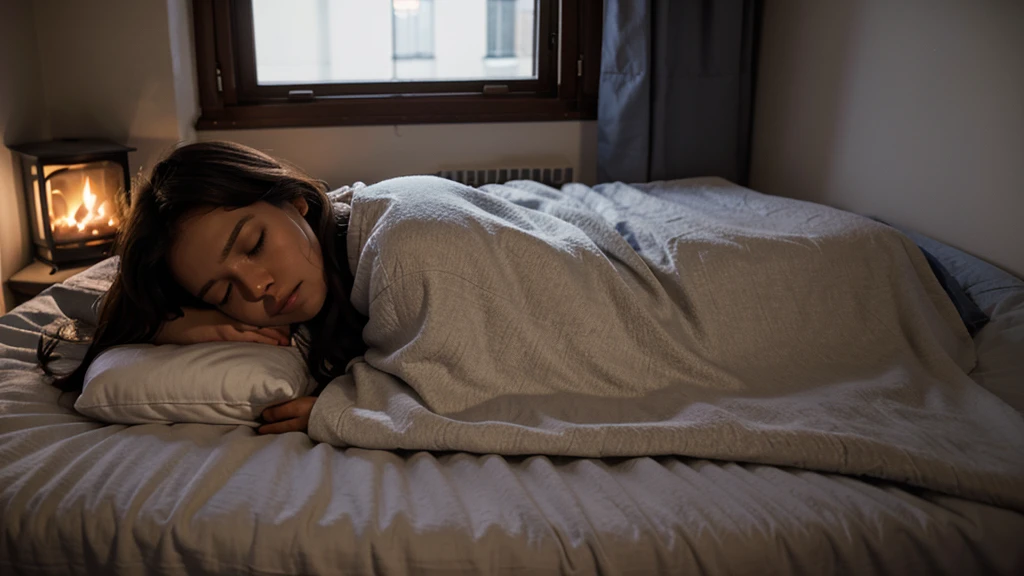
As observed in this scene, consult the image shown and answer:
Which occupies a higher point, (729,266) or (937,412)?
(729,266)

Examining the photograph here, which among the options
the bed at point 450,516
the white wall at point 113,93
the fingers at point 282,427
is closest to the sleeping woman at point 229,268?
the fingers at point 282,427

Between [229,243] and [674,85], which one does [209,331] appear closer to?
[229,243]

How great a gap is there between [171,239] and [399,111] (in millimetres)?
1460

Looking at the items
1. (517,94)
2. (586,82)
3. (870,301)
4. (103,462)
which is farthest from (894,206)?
(103,462)

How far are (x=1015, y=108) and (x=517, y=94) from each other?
1556mm

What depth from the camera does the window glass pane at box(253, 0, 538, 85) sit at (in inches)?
107

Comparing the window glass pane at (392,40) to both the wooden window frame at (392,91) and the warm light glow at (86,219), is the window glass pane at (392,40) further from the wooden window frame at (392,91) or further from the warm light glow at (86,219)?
the warm light glow at (86,219)

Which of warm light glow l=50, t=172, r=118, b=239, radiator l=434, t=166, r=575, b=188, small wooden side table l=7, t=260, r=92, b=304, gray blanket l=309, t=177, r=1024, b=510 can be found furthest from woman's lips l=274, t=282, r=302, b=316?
radiator l=434, t=166, r=575, b=188

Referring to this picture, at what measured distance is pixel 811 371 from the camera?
145 cm

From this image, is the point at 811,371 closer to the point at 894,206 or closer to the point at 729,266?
the point at 729,266

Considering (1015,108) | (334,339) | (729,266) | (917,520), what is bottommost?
(917,520)

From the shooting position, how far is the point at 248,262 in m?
1.34

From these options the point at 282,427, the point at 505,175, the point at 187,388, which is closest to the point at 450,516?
the point at 282,427

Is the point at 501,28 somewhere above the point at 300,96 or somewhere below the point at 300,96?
above
